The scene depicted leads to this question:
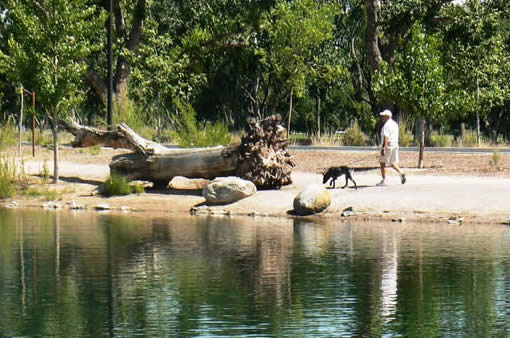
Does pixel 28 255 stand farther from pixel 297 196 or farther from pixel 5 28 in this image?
pixel 5 28

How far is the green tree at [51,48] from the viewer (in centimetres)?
2761

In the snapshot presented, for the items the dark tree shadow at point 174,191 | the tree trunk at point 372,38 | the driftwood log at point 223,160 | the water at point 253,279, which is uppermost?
the tree trunk at point 372,38

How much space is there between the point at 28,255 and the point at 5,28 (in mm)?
39030

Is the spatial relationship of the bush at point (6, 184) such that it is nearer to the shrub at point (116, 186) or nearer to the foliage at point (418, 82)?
the shrub at point (116, 186)

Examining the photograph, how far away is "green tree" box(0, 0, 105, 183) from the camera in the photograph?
27609mm

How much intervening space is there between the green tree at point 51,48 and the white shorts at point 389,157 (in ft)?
26.9

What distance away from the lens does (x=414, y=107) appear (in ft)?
102

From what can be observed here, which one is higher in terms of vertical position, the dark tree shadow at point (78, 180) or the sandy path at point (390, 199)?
the dark tree shadow at point (78, 180)

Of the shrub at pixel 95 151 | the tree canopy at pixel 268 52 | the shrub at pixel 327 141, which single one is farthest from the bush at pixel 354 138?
the shrub at pixel 95 151

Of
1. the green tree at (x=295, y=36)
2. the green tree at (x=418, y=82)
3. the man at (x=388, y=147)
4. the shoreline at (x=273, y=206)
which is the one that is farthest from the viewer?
the green tree at (x=295, y=36)

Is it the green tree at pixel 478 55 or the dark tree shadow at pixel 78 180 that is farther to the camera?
the green tree at pixel 478 55

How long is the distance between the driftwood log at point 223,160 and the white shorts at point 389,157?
2.17 meters

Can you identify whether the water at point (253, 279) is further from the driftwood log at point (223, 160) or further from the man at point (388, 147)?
the man at point (388, 147)

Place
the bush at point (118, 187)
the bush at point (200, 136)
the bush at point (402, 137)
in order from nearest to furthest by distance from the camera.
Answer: the bush at point (118, 187) < the bush at point (200, 136) < the bush at point (402, 137)
